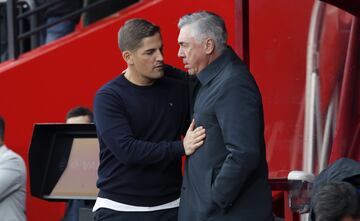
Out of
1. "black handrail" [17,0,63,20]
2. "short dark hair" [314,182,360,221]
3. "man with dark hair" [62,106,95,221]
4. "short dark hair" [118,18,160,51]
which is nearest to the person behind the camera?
"short dark hair" [314,182,360,221]

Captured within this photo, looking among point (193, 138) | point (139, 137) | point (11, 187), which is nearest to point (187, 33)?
point (193, 138)

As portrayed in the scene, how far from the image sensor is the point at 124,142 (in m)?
5.61

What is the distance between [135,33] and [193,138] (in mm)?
675

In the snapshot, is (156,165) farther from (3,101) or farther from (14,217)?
(3,101)

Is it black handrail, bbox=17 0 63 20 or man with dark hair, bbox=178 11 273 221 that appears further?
black handrail, bbox=17 0 63 20

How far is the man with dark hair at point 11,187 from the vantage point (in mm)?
7629

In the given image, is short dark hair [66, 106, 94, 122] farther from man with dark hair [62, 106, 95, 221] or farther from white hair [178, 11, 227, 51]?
white hair [178, 11, 227, 51]

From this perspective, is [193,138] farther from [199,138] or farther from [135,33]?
[135,33]

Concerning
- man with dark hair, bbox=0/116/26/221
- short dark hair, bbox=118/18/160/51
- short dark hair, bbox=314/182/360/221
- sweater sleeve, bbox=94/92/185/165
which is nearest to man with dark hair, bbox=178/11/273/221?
sweater sleeve, bbox=94/92/185/165

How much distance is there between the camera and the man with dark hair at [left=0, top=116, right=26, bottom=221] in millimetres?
7629

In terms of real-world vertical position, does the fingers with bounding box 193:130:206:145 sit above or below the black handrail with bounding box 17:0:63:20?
below

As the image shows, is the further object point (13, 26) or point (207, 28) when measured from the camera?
point (13, 26)

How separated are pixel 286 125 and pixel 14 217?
196cm

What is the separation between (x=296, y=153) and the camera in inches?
293
